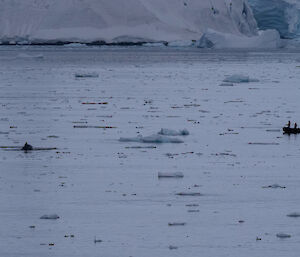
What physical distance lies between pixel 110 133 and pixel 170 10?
74.3 m

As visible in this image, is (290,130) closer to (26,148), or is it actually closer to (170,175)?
(26,148)

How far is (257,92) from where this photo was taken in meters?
18.4

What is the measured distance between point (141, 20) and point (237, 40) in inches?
620

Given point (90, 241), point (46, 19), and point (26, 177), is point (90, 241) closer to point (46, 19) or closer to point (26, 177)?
point (26, 177)

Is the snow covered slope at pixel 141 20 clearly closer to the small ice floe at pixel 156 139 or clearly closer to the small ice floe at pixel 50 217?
the small ice floe at pixel 156 139

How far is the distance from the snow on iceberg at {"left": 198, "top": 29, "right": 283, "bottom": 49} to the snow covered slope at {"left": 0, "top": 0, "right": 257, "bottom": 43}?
9439 mm

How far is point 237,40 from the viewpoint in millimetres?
68938

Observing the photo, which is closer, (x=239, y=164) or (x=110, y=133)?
(x=239, y=164)

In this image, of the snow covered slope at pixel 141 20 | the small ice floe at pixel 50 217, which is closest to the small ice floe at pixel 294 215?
the small ice floe at pixel 50 217

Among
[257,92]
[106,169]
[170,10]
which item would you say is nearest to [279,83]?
[257,92]

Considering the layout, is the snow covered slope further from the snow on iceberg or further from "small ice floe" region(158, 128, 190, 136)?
"small ice floe" region(158, 128, 190, 136)

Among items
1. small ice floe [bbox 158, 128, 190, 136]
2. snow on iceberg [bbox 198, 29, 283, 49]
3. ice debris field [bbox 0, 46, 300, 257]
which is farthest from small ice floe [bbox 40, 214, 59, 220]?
snow on iceberg [bbox 198, 29, 283, 49]

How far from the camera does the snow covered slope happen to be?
8150 centimetres

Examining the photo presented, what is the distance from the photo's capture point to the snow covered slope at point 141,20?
81.5 meters
